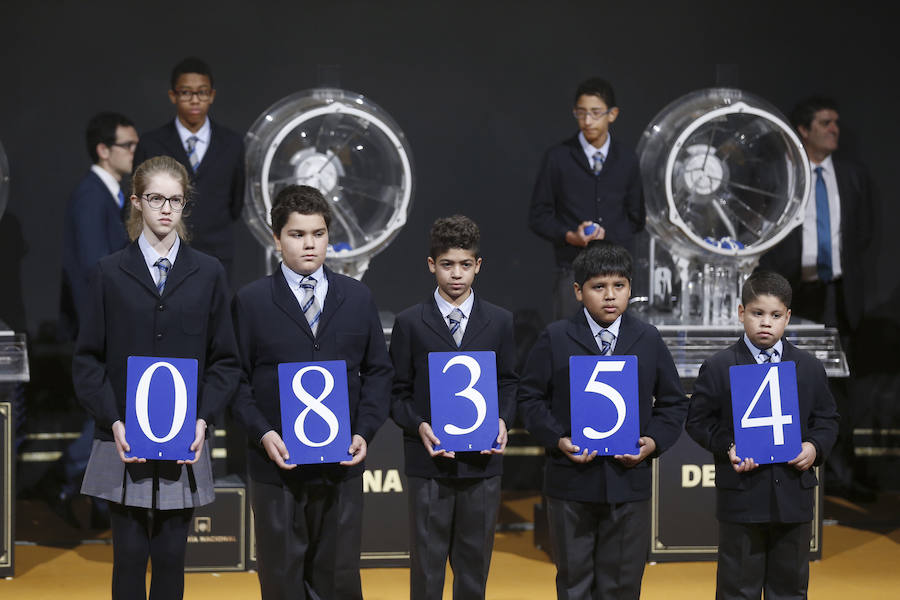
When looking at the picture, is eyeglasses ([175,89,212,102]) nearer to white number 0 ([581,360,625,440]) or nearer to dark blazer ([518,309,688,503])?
dark blazer ([518,309,688,503])

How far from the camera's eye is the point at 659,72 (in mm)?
6273

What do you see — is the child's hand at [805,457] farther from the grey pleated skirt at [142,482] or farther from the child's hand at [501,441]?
the grey pleated skirt at [142,482]

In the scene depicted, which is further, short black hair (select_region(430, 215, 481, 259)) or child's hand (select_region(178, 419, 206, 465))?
short black hair (select_region(430, 215, 481, 259))

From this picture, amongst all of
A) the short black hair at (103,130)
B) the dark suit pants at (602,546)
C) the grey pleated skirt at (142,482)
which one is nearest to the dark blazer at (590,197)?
the dark suit pants at (602,546)

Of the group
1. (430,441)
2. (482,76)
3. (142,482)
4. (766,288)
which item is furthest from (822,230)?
(142,482)

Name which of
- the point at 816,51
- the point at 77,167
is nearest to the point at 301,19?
the point at 77,167

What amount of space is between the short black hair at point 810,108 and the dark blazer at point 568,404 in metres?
2.78

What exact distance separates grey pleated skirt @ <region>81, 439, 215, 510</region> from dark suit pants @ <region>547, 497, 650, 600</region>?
39.8 inches

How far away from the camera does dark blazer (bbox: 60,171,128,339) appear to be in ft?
17.0

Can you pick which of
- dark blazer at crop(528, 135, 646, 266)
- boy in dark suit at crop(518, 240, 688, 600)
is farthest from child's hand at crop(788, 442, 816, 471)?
dark blazer at crop(528, 135, 646, 266)

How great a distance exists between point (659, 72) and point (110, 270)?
3.76m

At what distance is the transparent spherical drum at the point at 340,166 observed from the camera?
472 centimetres

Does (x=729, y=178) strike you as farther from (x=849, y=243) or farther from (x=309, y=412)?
(x=309, y=412)

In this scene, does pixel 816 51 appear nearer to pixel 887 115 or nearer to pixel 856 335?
pixel 887 115
